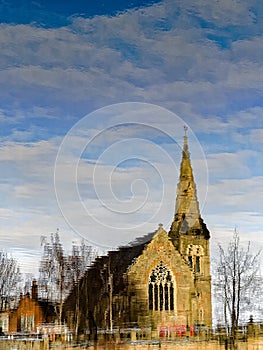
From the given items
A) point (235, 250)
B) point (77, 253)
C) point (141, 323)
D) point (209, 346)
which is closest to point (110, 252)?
point (77, 253)

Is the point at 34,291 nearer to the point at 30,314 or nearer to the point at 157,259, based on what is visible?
the point at 30,314

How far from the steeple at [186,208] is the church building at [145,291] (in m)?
1.19

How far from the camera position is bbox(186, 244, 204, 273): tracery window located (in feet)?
131

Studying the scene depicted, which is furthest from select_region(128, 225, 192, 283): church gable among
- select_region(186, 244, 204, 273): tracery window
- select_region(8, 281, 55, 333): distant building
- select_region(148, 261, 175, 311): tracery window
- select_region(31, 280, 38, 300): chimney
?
select_region(31, 280, 38, 300): chimney

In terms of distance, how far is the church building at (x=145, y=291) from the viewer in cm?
3309

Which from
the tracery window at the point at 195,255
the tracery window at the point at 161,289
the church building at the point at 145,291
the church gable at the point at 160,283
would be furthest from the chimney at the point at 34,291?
the tracery window at the point at 195,255

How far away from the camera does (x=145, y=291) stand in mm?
34719

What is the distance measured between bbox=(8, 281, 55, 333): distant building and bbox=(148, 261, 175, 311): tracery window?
526 centimetres

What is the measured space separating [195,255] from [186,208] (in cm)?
302

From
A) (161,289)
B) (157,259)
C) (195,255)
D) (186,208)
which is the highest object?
(186,208)

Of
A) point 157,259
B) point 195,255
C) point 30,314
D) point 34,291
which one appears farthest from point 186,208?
point 30,314

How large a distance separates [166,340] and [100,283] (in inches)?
284

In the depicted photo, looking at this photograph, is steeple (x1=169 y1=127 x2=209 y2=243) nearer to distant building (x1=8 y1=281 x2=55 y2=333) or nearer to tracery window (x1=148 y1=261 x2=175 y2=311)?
tracery window (x1=148 y1=261 x2=175 y2=311)

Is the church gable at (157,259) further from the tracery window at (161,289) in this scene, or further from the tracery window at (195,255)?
the tracery window at (195,255)
